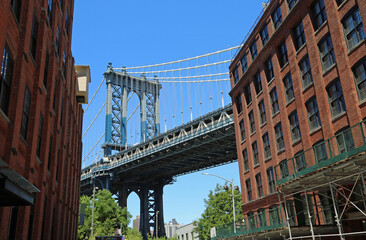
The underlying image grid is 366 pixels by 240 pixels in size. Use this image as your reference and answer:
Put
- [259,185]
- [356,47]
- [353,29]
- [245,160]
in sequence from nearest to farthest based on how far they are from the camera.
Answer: [356,47]
[353,29]
[259,185]
[245,160]

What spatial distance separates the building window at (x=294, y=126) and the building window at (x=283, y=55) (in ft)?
15.7

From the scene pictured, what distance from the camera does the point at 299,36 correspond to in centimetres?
3045

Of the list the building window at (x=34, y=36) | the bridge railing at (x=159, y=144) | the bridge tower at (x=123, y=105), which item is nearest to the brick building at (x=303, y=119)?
the building window at (x=34, y=36)

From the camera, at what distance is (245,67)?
136 ft

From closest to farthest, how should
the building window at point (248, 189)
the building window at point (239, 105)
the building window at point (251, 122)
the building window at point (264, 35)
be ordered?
the building window at point (264, 35), the building window at point (248, 189), the building window at point (251, 122), the building window at point (239, 105)

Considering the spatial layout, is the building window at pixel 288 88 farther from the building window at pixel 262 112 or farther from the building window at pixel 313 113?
→ the building window at pixel 262 112

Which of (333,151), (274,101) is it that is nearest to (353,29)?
(333,151)

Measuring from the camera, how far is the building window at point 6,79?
13.6 metres

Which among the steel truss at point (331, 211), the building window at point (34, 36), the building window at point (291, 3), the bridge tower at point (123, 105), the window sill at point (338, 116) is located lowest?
the steel truss at point (331, 211)

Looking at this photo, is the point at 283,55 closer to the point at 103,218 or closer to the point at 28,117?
the point at 28,117

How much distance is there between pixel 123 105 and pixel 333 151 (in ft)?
262

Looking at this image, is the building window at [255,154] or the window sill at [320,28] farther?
the building window at [255,154]

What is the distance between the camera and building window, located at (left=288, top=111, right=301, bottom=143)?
1181 inches

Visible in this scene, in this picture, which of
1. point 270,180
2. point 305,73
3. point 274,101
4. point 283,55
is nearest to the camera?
point 305,73
